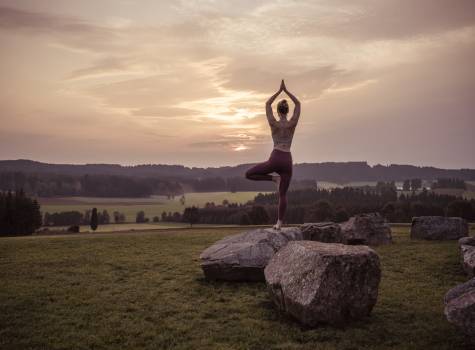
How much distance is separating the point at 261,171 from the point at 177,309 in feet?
20.8

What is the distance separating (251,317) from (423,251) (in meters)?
13.2

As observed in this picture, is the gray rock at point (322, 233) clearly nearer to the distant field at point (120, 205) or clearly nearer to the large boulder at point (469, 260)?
the large boulder at point (469, 260)

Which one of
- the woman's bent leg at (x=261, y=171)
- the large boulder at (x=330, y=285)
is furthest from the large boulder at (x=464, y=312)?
the woman's bent leg at (x=261, y=171)

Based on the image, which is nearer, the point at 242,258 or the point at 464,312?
the point at 464,312

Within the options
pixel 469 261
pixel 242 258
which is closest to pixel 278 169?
pixel 242 258

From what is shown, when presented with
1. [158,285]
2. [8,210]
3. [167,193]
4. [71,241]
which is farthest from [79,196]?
[158,285]

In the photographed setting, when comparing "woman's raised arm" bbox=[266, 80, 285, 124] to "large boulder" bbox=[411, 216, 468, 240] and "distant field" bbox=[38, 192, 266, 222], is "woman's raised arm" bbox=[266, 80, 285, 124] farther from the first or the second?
"distant field" bbox=[38, 192, 266, 222]

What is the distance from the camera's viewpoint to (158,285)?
45.1 ft

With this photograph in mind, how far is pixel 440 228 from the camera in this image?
24.9 metres

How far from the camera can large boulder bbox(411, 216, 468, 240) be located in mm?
24562

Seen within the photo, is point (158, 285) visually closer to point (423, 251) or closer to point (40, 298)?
point (40, 298)

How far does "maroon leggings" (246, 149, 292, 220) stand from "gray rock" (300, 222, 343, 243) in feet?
20.1

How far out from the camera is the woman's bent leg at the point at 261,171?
14.9 m

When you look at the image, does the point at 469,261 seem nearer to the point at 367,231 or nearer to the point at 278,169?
the point at 278,169
